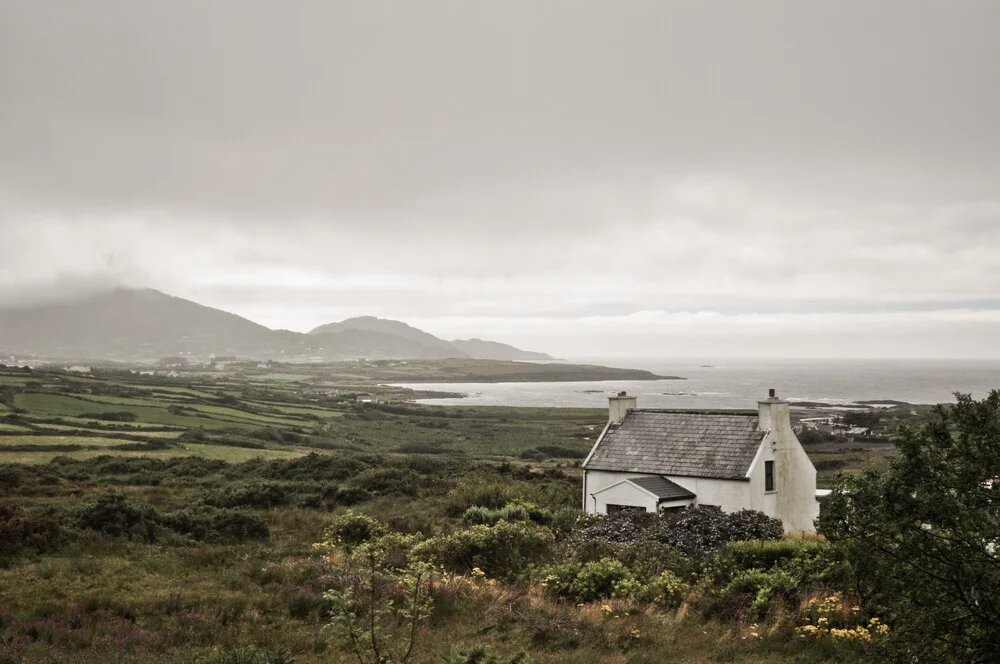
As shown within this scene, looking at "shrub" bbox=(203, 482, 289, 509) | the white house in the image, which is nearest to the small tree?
the white house

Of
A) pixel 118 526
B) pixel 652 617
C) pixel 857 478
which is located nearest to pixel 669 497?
pixel 652 617

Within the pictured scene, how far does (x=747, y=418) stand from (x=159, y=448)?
38.9 meters

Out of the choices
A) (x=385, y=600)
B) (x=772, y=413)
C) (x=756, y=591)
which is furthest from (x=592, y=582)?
(x=772, y=413)

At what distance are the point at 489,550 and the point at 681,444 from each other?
11.8 meters

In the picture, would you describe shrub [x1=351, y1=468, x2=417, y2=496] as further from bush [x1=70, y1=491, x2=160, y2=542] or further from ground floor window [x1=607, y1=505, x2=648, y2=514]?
bush [x1=70, y1=491, x2=160, y2=542]

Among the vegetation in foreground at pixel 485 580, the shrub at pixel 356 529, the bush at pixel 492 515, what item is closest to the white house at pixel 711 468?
the vegetation in foreground at pixel 485 580

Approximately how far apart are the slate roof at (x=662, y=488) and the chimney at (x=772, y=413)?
11.7 feet

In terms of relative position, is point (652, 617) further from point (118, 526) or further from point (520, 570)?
point (118, 526)

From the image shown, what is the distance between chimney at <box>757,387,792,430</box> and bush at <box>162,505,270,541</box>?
16740mm

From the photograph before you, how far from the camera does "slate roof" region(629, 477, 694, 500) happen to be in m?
25.8

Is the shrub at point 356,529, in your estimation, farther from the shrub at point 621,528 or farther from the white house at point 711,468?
the white house at point 711,468

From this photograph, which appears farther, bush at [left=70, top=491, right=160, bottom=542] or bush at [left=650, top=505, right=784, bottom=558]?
bush at [left=70, top=491, right=160, bottom=542]

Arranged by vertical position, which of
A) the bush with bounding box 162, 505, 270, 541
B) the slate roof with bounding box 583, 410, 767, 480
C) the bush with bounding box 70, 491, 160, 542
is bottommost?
the bush with bounding box 162, 505, 270, 541

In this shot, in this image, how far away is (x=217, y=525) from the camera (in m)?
23.5
